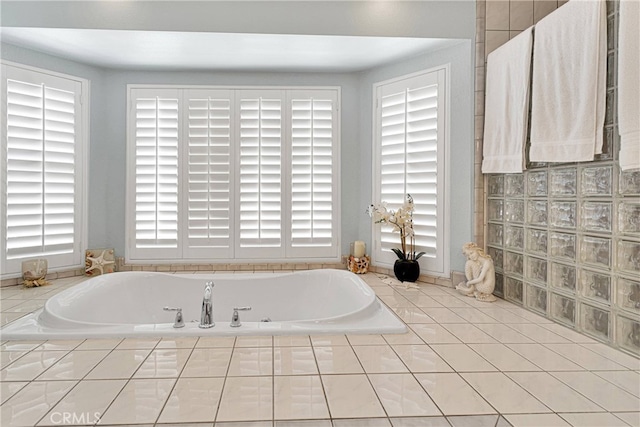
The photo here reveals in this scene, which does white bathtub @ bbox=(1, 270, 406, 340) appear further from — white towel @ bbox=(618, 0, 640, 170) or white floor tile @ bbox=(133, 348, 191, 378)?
white towel @ bbox=(618, 0, 640, 170)

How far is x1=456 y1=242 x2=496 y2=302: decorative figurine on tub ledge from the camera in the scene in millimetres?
2320

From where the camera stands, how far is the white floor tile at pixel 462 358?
56.3 inches

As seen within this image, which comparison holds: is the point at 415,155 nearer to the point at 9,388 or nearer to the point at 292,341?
the point at 292,341

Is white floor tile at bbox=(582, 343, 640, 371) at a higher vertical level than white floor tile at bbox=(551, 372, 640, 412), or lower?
higher

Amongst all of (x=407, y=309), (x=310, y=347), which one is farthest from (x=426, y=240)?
(x=310, y=347)

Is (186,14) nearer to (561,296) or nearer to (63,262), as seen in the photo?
(63,262)

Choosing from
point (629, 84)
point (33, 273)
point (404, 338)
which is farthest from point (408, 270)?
point (33, 273)

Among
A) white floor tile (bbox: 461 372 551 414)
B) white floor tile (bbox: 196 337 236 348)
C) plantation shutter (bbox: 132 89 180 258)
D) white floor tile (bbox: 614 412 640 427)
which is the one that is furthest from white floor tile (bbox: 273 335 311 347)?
plantation shutter (bbox: 132 89 180 258)

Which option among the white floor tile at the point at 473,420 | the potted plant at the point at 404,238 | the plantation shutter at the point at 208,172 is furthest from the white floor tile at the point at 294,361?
the plantation shutter at the point at 208,172

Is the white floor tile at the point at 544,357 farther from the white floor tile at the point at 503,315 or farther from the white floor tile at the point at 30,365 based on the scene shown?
the white floor tile at the point at 30,365

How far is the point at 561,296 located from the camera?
1939mm

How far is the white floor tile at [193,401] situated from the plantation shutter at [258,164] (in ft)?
6.01

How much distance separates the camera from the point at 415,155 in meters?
2.82

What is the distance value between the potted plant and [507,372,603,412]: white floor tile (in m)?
1.36
